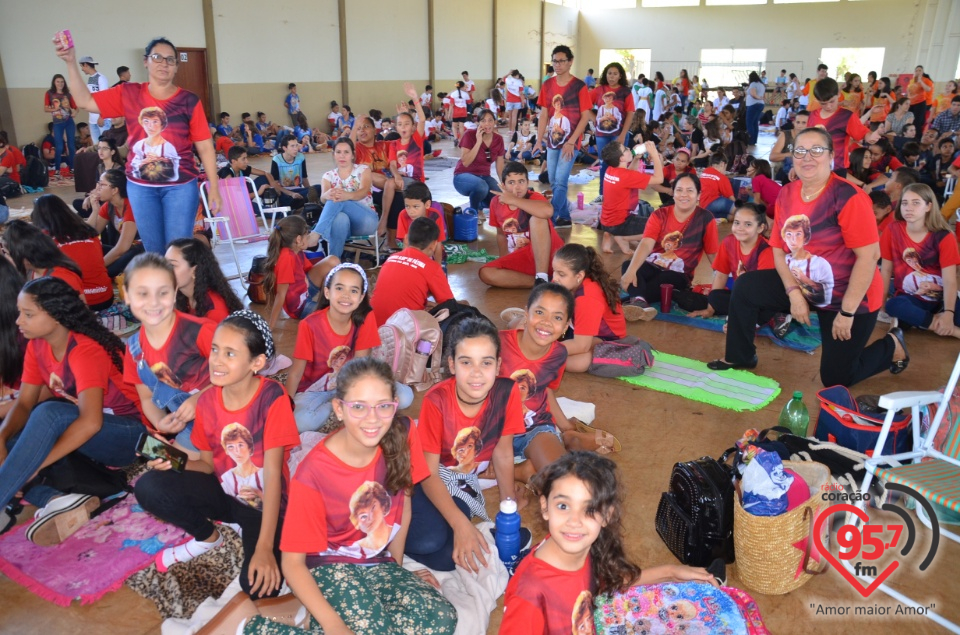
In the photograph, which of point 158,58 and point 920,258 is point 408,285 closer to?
point 158,58

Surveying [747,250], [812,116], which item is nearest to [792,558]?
[747,250]

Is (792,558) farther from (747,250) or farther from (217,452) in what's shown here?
(747,250)

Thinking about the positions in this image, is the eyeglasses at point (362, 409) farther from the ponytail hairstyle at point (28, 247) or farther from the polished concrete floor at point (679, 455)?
the ponytail hairstyle at point (28, 247)

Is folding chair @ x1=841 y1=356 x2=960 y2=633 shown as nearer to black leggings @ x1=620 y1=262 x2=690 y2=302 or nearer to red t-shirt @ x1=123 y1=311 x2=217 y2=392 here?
red t-shirt @ x1=123 y1=311 x2=217 y2=392

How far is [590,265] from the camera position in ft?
13.2

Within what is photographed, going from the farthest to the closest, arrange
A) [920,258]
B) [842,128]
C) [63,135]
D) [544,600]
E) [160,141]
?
[63,135] < [842,128] < [920,258] < [160,141] < [544,600]

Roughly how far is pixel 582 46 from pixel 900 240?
27.9 metres

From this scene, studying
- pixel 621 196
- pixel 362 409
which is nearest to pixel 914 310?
pixel 621 196

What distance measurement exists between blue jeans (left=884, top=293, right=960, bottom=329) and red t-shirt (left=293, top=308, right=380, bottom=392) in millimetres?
3860

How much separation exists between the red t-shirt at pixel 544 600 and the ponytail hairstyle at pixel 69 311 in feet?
7.07

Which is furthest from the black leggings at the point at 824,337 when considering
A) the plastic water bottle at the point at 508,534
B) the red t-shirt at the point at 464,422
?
the plastic water bottle at the point at 508,534

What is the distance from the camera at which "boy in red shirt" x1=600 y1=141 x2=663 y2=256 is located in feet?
22.7

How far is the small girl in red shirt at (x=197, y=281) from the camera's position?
3.56 m

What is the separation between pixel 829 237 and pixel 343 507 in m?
3.01
